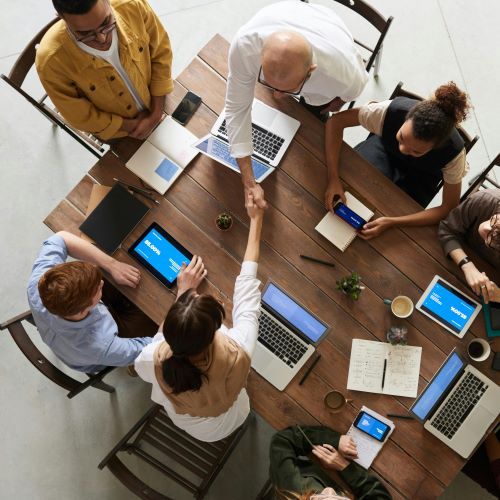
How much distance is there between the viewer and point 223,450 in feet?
7.31

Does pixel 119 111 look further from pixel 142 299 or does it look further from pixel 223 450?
pixel 223 450

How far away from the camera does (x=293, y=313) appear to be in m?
2.11

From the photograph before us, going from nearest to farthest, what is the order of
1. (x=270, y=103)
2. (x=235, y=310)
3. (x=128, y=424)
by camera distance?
1. (x=235, y=310)
2. (x=270, y=103)
3. (x=128, y=424)

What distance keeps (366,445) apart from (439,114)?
53.5 inches

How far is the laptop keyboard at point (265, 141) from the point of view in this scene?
2.24m

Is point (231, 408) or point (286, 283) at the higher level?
point (286, 283)

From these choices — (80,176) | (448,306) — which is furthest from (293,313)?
(80,176)

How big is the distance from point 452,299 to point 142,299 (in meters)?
1.34

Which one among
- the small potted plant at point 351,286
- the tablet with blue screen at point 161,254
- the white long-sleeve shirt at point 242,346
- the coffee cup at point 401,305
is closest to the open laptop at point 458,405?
the coffee cup at point 401,305

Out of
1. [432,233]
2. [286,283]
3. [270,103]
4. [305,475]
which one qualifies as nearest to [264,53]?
[270,103]

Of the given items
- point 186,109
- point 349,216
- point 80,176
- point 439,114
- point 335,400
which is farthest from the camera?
point 80,176

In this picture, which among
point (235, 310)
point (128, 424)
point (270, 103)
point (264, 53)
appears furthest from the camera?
point (128, 424)

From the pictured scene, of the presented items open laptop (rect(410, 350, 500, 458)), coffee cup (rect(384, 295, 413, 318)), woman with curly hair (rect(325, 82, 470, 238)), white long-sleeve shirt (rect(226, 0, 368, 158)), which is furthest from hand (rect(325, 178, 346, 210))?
open laptop (rect(410, 350, 500, 458))

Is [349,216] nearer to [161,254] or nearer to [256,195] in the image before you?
[256,195]
